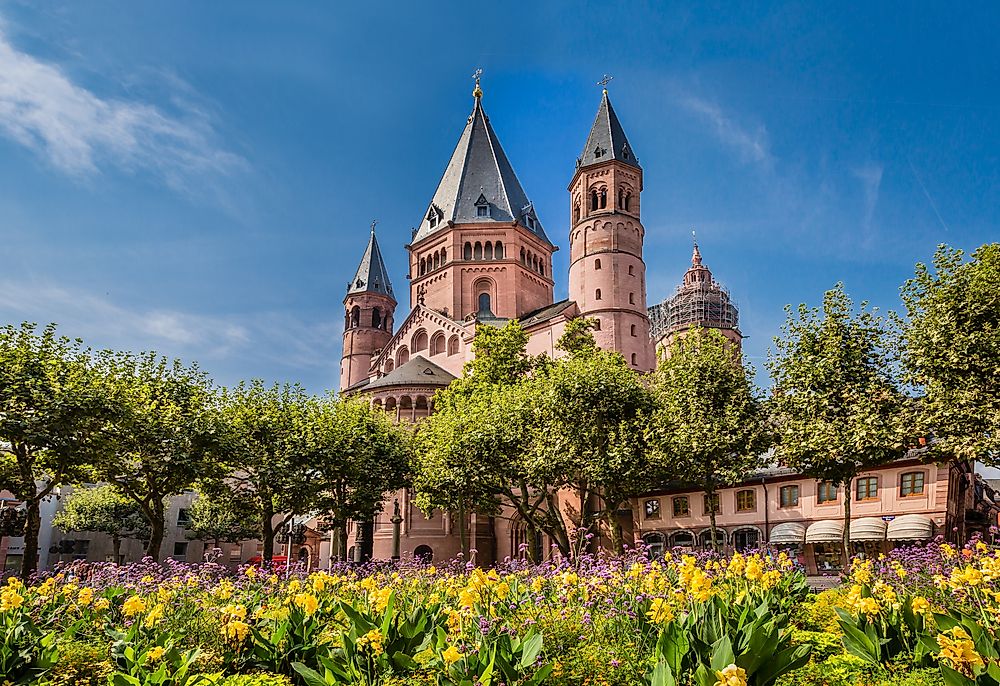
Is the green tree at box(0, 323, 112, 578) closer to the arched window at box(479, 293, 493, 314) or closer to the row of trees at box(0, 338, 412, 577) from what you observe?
the row of trees at box(0, 338, 412, 577)

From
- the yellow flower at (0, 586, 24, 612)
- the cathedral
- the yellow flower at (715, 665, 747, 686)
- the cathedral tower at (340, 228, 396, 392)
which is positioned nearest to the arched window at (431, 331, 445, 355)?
the cathedral

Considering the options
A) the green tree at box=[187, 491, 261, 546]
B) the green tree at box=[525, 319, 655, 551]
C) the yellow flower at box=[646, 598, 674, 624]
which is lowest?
the green tree at box=[187, 491, 261, 546]

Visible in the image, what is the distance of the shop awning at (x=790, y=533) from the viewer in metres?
39.9

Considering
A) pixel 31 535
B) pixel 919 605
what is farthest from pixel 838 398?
pixel 31 535

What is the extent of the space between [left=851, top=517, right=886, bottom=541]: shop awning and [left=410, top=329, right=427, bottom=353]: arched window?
44087 millimetres

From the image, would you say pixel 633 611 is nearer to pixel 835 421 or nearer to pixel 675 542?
pixel 835 421

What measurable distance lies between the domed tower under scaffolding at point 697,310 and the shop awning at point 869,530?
63.5 m

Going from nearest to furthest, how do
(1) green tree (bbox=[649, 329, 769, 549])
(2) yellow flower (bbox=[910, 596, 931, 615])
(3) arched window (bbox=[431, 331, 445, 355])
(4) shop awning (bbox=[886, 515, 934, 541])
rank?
(2) yellow flower (bbox=[910, 596, 931, 615]) < (1) green tree (bbox=[649, 329, 769, 549]) < (4) shop awning (bbox=[886, 515, 934, 541]) < (3) arched window (bbox=[431, 331, 445, 355])

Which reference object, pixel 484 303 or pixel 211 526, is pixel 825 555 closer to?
pixel 484 303

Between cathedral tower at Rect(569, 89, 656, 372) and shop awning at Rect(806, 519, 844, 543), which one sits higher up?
cathedral tower at Rect(569, 89, 656, 372)

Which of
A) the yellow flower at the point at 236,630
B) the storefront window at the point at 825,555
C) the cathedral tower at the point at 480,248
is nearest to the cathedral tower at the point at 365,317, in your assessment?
the cathedral tower at the point at 480,248

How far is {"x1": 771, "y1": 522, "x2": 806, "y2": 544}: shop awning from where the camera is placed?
3988 centimetres

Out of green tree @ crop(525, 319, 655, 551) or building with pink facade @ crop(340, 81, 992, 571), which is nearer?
green tree @ crop(525, 319, 655, 551)

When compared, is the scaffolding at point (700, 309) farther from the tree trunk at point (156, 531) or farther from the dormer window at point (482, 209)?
the tree trunk at point (156, 531)
